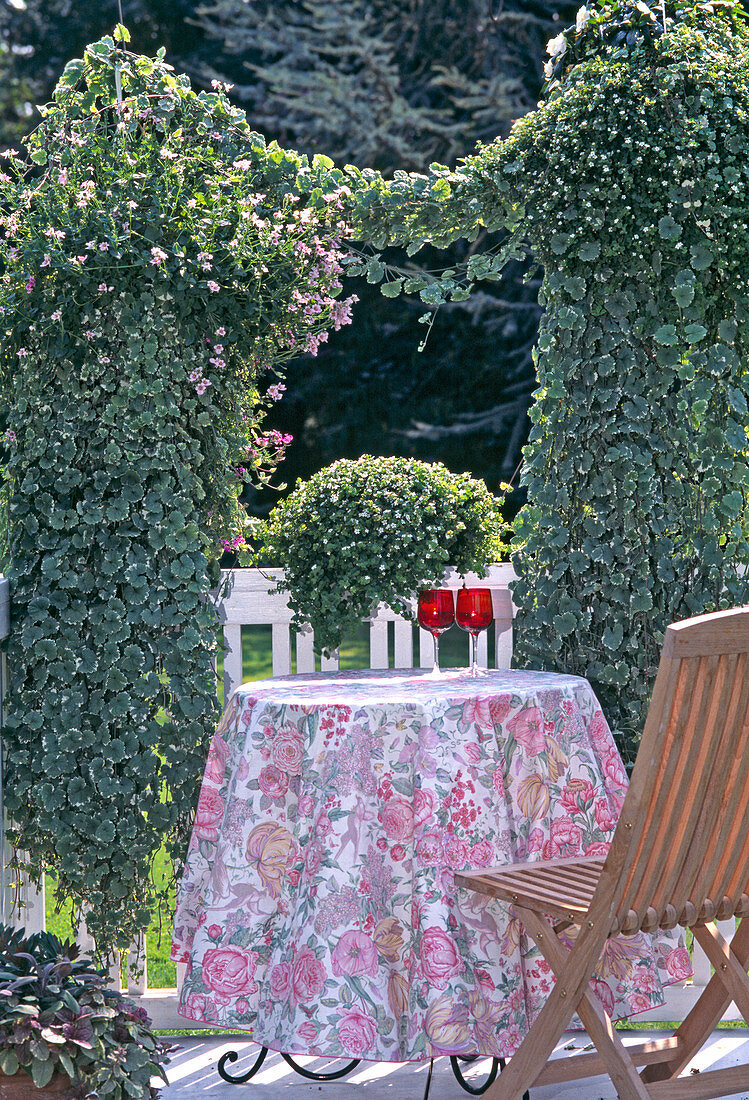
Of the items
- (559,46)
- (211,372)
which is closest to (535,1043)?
(211,372)

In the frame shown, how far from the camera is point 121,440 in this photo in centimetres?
289

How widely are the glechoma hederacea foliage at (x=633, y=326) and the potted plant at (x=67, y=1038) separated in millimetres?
1404

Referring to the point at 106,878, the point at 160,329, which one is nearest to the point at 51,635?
the point at 106,878

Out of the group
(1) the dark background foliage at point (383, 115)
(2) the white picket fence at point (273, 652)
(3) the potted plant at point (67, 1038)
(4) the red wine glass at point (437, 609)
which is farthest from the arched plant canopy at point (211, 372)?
(1) the dark background foliage at point (383, 115)

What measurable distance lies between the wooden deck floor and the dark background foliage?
703cm

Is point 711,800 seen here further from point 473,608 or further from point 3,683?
point 3,683

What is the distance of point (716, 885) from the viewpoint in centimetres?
206

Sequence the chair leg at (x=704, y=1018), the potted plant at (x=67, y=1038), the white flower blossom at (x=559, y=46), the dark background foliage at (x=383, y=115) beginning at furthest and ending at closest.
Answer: the dark background foliage at (x=383, y=115) < the white flower blossom at (x=559, y=46) < the chair leg at (x=704, y=1018) < the potted plant at (x=67, y=1038)

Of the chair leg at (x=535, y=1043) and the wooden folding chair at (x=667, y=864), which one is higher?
the wooden folding chair at (x=667, y=864)

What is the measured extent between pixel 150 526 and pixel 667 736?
1.47 metres

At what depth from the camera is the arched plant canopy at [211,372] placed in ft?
9.34

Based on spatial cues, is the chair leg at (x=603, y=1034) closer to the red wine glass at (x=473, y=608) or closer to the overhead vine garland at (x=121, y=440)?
the red wine glass at (x=473, y=608)

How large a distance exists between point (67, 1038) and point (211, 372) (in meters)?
1.56

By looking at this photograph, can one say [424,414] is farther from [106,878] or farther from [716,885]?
[716,885]
